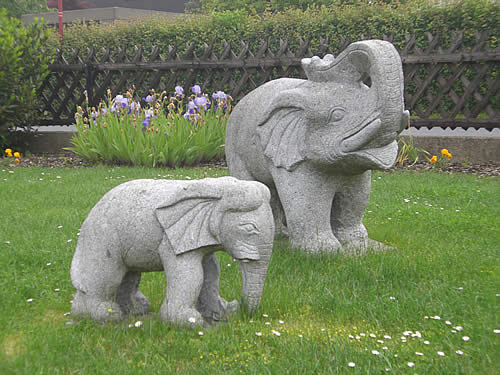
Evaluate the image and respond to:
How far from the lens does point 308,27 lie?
12.6m

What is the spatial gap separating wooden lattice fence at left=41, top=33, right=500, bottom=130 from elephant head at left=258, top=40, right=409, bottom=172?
19.8 ft

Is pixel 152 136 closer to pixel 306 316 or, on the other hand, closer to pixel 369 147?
pixel 369 147

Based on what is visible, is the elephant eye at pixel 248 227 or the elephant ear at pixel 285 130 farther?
the elephant ear at pixel 285 130

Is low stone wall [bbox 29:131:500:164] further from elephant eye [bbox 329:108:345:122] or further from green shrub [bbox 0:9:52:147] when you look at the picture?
green shrub [bbox 0:9:52:147]

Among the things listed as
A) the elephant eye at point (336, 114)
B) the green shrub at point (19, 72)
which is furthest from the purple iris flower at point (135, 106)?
the elephant eye at point (336, 114)

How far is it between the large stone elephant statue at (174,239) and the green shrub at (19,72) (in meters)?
8.32

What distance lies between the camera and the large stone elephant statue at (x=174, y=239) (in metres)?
2.97

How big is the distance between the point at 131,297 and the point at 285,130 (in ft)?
6.25

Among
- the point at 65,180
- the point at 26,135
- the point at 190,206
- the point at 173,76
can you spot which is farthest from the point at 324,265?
the point at 26,135

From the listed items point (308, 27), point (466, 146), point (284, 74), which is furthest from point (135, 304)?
point (308, 27)

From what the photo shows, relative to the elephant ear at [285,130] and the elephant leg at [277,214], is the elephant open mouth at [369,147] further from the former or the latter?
the elephant leg at [277,214]

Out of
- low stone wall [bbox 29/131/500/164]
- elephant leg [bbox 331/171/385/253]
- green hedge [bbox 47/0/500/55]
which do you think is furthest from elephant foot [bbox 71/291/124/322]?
green hedge [bbox 47/0/500/55]

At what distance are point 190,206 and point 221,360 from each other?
80 cm

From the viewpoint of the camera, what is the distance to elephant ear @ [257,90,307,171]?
14.7 ft
